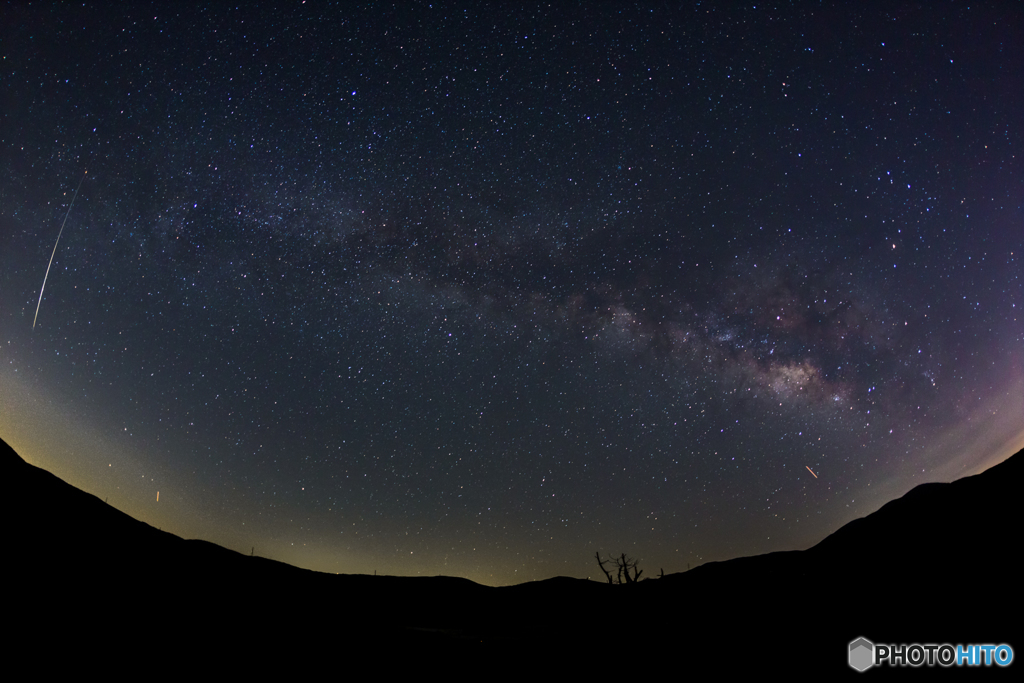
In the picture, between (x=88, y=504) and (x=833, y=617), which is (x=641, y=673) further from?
(x=88, y=504)

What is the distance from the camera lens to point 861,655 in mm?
11547

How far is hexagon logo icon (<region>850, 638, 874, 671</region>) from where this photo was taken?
37.1 feet

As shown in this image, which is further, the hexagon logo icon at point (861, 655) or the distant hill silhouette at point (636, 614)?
the distant hill silhouette at point (636, 614)

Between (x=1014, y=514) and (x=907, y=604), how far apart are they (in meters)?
19.9

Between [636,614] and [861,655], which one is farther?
[636,614]

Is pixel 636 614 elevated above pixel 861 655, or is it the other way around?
pixel 861 655

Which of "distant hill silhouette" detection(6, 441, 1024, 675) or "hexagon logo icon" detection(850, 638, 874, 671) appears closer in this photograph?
"hexagon logo icon" detection(850, 638, 874, 671)

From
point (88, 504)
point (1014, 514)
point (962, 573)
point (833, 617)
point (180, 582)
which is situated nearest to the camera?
point (833, 617)

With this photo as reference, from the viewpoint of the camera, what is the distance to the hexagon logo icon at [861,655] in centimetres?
1130

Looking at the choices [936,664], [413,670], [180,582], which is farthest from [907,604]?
[180,582]

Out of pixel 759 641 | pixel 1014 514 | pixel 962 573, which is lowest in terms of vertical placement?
pixel 759 641

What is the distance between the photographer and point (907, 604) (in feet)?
59.4

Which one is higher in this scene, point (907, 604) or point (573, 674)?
point (907, 604)

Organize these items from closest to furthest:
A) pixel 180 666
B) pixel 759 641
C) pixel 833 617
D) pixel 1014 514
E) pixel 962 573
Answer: pixel 180 666
pixel 759 641
pixel 833 617
pixel 962 573
pixel 1014 514
